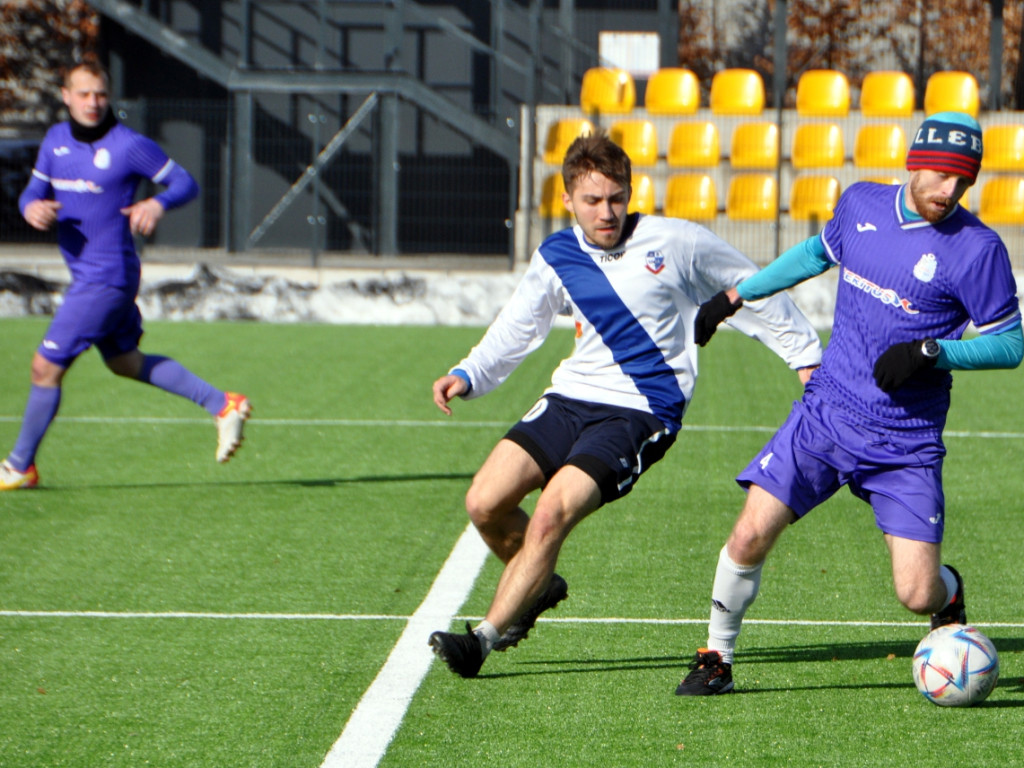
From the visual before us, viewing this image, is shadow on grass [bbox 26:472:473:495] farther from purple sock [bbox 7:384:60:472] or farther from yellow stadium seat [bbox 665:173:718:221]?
yellow stadium seat [bbox 665:173:718:221]

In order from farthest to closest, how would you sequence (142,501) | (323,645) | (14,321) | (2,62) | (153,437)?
(2,62) → (14,321) → (153,437) → (142,501) → (323,645)

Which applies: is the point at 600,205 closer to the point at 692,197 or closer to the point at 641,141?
the point at 692,197

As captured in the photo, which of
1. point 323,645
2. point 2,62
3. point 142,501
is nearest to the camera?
point 323,645

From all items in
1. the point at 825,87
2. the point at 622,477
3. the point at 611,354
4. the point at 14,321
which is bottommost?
the point at 14,321

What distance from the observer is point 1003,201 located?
60.4 feet

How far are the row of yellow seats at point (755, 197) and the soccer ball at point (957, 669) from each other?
14.4 meters

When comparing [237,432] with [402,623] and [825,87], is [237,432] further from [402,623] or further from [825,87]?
[825,87]

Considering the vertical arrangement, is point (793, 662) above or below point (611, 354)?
below

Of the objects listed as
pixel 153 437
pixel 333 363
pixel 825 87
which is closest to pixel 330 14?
pixel 825 87

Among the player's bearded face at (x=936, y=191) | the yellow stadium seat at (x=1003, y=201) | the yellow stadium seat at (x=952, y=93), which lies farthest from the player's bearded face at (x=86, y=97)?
the yellow stadium seat at (x=952, y=93)

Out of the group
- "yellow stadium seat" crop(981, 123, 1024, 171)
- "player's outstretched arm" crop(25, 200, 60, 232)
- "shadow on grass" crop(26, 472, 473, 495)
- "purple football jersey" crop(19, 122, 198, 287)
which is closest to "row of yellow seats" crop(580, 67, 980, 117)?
"yellow stadium seat" crop(981, 123, 1024, 171)

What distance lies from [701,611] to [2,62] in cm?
2455

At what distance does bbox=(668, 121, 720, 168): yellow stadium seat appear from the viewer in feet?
63.1

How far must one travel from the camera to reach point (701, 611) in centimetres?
550
